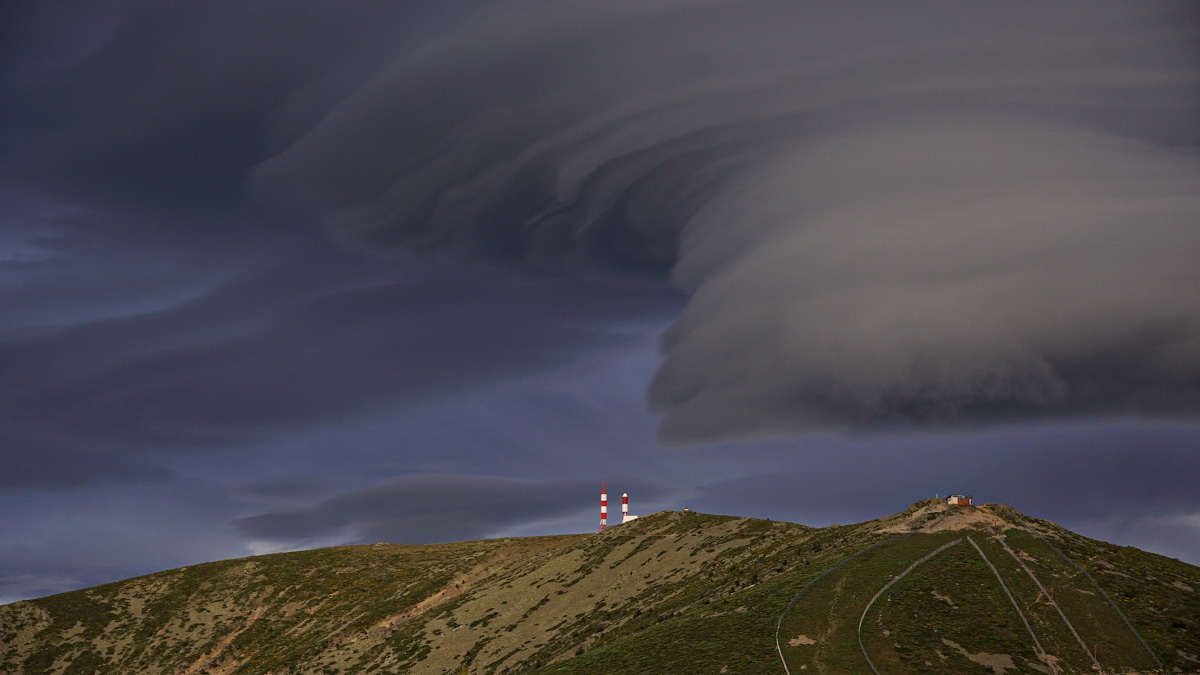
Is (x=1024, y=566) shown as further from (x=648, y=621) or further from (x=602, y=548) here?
(x=602, y=548)

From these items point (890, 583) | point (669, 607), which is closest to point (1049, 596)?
point (890, 583)

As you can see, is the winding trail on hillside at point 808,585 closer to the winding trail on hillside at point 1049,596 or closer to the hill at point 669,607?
the hill at point 669,607

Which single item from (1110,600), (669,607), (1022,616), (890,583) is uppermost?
(669,607)

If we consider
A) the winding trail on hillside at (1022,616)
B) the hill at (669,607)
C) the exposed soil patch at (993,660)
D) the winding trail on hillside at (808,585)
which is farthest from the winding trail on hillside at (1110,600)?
the winding trail on hillside at (808,585)

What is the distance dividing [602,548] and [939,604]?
58.6 metres

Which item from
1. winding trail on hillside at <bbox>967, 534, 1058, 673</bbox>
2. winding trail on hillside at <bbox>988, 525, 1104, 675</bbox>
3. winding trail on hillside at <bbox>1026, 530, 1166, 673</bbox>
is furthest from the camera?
winding trail on hillside at <bbox>988, 525, 1104, 675</bbox>

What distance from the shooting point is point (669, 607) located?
3036 inches

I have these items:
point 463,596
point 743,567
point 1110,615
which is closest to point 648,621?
point 743,567

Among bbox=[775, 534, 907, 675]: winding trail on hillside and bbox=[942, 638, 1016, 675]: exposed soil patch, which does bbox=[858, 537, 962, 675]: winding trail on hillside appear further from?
bbox=[942, 638, 1016, 675]: exposed soil patch

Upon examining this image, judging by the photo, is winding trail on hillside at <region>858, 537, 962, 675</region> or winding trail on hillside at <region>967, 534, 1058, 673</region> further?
winding trail on hillside at <region>858, 537, 962, 675</region>

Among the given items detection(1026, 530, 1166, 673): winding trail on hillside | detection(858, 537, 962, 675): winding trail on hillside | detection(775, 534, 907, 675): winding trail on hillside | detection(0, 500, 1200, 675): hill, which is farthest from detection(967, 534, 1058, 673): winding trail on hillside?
detection(775, 534, 907, 675): winding trail on hillside

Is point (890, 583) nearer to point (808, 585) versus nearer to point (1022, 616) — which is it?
point (808, 585)

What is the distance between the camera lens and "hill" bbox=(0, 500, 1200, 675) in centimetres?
5500

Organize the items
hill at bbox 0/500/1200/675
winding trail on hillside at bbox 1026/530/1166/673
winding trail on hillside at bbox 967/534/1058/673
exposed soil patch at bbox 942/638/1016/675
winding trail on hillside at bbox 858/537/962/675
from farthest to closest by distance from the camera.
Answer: hill at bbox 0/500/1200/675, winding trail on hillside at bbox 858/537/962/675, winding trail on hillside at bbox 1026/530/1166/673, winding trail on hillside at bbox 967/534/1058/673, exposed soil patch at bbox 942/638/1016/675
